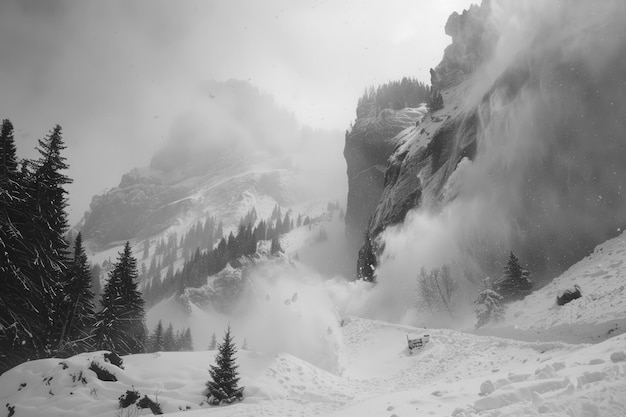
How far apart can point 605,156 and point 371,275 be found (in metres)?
41.7

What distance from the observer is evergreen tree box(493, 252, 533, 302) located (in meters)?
32.5

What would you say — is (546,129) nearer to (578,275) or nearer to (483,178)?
(483,178)

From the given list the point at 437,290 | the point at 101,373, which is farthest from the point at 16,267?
the point at 437,290

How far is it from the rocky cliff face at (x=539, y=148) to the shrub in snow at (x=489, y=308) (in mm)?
8487

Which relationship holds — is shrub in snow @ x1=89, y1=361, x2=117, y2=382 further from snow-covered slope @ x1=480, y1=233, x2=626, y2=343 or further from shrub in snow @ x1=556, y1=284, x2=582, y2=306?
shrub in snow @ x1=556, y1=284, x2=582, y2=306

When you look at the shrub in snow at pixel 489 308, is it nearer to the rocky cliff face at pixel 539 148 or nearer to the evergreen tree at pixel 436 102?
the rocky cliff face at pixel 539 148

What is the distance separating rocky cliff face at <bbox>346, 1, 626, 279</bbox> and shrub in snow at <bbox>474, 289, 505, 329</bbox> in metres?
8.49

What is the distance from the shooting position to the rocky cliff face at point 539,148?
3428 centimetres

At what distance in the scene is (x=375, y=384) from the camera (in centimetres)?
1953

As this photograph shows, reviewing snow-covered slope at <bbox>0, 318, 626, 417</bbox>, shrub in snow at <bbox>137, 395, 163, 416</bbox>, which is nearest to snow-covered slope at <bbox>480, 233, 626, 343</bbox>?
snow-covered slope at <bbox>0, 318, 626, 417</bbox>

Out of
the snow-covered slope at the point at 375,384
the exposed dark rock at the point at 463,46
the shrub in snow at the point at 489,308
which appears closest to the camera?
the snow-covered slope at the point at 375,384

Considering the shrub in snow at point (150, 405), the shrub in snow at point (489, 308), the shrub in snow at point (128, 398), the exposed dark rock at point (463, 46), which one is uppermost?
the exposed dark rock at point (463, 46)

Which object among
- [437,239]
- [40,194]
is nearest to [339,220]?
[437,239]

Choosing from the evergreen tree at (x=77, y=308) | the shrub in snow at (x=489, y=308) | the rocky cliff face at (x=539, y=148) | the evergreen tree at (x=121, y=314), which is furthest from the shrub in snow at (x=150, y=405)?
the rocky cliff face at (x=539, y=148)
